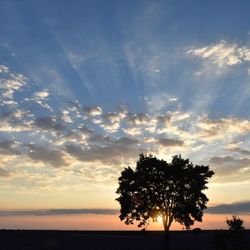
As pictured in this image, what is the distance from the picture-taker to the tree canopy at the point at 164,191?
2864 inches

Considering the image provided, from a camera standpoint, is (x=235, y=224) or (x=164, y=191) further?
(x=164, y=191)

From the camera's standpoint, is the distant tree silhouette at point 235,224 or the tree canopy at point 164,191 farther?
the tree canopy at point 164,191

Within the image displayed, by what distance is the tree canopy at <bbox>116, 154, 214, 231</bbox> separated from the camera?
72750 millimetres

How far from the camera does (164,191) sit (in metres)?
72.8

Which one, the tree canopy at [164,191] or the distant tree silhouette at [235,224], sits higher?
the tree canopy at [164,191]

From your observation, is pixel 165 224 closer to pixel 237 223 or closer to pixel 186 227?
pixel 186 227

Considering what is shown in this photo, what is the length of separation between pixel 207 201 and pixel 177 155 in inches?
365

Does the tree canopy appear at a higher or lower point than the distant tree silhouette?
higher

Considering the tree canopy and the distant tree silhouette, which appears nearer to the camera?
the distant tree silhouette

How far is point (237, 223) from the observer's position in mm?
39688
